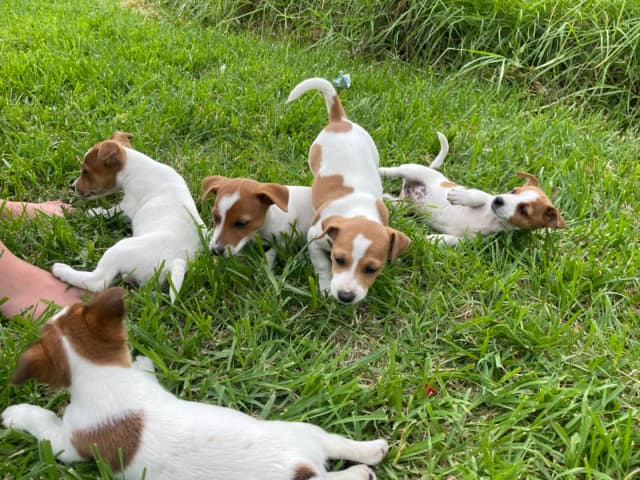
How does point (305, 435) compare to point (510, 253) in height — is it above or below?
above

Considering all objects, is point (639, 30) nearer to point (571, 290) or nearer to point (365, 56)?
point (365, 56)

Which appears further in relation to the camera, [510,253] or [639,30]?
[639,30]

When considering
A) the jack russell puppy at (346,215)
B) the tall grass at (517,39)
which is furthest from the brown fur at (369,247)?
the tall grass at (517,39)

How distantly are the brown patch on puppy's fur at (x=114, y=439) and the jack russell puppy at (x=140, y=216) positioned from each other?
87 cm

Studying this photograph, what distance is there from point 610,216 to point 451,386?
217cm

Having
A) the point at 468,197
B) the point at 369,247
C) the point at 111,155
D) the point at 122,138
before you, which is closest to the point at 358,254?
the point at 369,247

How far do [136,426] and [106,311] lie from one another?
0.48 meters

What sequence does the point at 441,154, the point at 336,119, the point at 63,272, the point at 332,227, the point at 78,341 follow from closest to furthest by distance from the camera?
the point at 78,341, the point at 63,272, the point at 332,227, the point at 336,119, the point at 441,154

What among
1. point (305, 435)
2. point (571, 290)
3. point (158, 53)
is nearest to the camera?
point (305, 435)

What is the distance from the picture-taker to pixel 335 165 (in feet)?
12.1

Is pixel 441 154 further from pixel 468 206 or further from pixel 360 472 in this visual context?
pixel 360 472

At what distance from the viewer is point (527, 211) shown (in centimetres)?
359

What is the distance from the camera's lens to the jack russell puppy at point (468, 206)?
3.60 metres

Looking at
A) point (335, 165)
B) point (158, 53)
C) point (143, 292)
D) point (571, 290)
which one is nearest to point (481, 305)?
point (571, 290)
